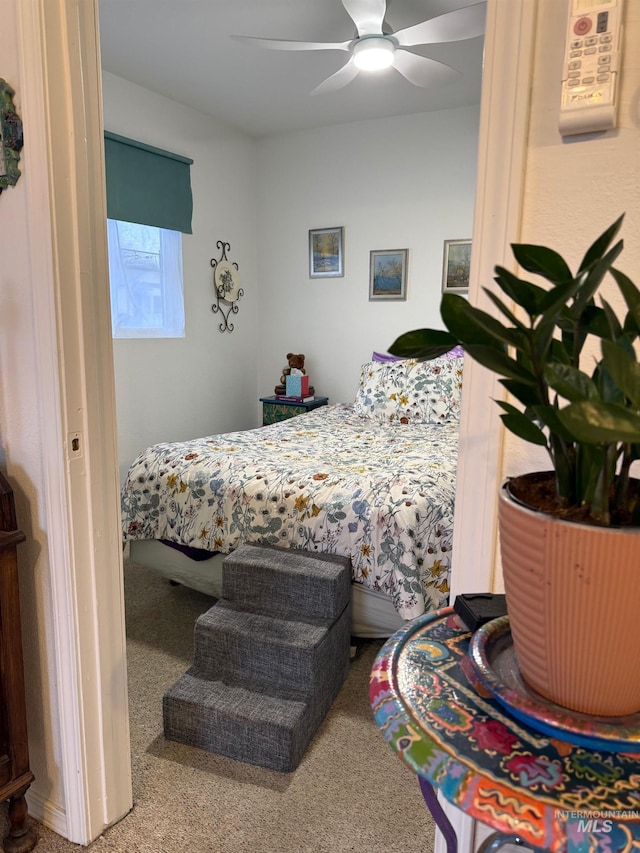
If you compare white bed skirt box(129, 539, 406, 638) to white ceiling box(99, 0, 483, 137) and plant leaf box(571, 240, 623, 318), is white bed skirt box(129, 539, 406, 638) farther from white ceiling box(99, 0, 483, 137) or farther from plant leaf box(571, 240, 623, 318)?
white ceiling box(99, 0, 483, 137)

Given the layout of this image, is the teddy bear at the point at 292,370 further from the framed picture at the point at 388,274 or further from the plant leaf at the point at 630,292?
the plant leaf at the point at 630,292

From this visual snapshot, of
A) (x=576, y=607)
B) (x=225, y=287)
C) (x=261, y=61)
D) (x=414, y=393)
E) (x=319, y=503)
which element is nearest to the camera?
(x=576, y=607)

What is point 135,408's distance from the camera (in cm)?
363

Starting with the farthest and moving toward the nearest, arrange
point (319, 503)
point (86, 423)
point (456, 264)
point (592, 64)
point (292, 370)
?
point (292, 370) → point (456, 264) → point (319, 503) → point (86, 423) → point (592, 64)

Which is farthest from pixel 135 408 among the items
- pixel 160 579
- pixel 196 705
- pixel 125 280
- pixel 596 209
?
pixel 596 209

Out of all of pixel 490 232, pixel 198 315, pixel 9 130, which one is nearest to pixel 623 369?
pixel 490 232

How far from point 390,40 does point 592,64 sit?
2067 mm

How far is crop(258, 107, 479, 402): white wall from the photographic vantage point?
12.9ft

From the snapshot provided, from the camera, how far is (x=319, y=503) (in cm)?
214

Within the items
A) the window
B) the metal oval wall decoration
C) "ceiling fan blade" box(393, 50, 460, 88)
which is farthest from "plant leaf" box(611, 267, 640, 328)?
the window

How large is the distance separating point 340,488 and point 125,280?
7.17ft

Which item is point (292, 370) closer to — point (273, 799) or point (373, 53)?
point (373, 53)

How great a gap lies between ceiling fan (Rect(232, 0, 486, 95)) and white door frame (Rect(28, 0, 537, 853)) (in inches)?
57.0

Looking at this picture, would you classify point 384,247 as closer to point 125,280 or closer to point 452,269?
point 452,269
